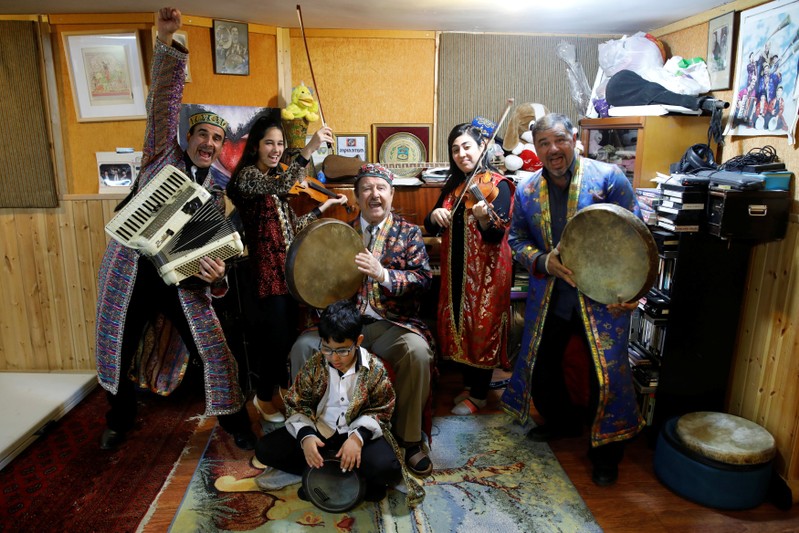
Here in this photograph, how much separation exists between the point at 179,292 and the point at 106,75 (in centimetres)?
169

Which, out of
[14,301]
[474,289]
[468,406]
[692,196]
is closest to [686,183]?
[692,196]

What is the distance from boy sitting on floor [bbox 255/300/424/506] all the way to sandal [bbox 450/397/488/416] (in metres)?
0.75

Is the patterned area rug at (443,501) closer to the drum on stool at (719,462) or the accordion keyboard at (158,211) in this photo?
the drum on stool at (719,462)

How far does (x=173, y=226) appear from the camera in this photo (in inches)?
91.7

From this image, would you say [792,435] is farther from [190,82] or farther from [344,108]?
[190,82]

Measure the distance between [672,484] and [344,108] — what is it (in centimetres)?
289

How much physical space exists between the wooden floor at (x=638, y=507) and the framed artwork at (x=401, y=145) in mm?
2090

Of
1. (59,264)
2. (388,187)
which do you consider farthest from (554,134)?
(59,264)

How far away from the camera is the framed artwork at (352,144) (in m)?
3.89

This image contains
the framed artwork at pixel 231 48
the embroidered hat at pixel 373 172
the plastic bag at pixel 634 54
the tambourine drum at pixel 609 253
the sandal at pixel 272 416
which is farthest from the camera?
the framed artwork at pixel 231 48

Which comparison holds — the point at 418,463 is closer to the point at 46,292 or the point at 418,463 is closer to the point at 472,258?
the point at 472,258

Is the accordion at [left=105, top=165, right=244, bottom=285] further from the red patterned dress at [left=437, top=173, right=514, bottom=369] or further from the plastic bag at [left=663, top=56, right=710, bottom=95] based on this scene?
the plastic bag at [left=663, top=56, right=710, bottom=95]

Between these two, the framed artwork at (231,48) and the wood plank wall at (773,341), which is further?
the framed artwork at (231,48)

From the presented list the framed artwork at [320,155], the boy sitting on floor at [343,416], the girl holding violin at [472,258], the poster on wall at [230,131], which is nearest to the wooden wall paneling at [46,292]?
the poster on wall at [230,131]
